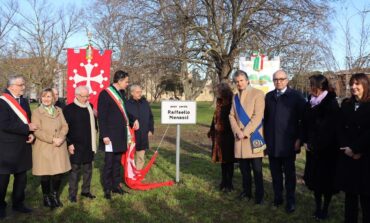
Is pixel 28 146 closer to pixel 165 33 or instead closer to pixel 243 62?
Answer: pixel 243 62

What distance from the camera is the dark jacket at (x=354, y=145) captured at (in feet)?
13.3

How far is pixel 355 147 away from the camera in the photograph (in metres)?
4.07

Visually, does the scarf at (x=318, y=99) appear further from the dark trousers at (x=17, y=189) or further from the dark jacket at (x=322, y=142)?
the dark trousers at (x=17, y=189)

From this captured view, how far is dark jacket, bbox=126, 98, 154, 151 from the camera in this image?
7.05 meters

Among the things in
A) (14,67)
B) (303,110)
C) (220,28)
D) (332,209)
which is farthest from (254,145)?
(14,67)

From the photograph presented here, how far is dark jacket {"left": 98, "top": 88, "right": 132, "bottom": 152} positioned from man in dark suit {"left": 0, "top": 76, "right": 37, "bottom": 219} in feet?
3.60

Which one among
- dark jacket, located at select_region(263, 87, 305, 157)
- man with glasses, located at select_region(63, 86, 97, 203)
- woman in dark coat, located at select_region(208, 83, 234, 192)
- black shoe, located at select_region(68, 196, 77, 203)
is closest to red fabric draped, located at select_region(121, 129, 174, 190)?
man with glasses, located at select_region(63, 86, 97, 203)

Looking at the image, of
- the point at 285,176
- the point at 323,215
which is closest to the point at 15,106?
the point at 285,176

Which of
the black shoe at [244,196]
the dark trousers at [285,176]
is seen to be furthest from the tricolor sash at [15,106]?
the dark trousers at [285,176]

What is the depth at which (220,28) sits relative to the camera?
1823 centimetres

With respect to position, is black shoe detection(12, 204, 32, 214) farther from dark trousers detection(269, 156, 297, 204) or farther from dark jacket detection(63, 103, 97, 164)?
dark trousers detection(269, 156, 297, 204)

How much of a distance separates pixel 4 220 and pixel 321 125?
4.48m

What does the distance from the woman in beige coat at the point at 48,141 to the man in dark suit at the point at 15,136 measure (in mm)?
109

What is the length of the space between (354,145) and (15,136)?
4316 millimetres
